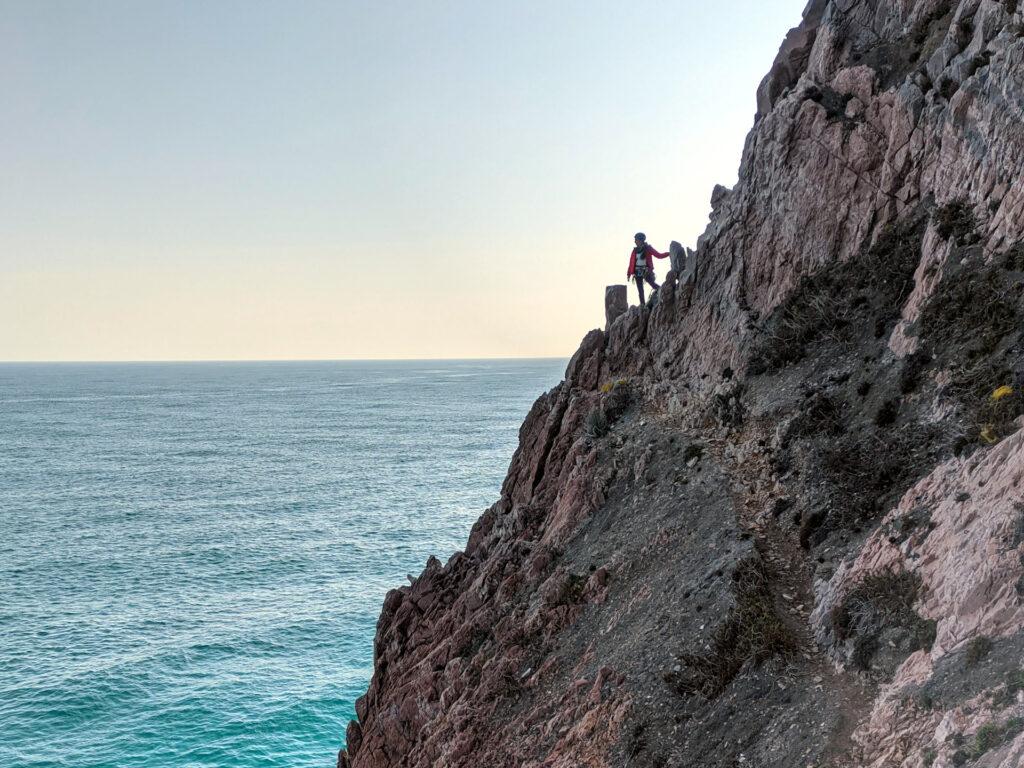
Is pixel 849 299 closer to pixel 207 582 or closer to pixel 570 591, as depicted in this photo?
pixel 570 591

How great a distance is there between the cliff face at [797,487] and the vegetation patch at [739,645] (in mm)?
55

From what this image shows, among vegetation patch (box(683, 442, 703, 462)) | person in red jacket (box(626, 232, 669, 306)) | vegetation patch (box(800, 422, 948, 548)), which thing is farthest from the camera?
person in red jacket (box(626, 232, 669, 306))

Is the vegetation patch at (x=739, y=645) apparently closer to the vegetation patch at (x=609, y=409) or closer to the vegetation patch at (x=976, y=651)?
the vegetation patch at (x=976, y=651)

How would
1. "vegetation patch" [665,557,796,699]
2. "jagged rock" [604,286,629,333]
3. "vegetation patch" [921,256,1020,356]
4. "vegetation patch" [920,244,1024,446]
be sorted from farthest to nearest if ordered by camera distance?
"jagged rock" [604,286,629,333] < "vegetation patch" [921,256,1020,356] < "vegetation patch" [920,244,1024,446] < "vegetation patch" [665,557,796,699]

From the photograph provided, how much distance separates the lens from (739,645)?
1595 cm

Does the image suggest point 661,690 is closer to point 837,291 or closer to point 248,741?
point 837,291

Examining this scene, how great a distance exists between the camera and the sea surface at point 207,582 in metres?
39.6

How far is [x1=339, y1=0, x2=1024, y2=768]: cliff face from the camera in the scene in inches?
531

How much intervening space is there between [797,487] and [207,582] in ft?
170

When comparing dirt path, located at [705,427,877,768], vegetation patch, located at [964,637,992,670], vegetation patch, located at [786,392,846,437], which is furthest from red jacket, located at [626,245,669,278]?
vegetation patch, located at [964,637,992,670]

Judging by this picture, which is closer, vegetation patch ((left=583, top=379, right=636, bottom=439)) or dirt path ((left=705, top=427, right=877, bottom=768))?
dirt path ((left=705, top=427, right=877, bottom=768))

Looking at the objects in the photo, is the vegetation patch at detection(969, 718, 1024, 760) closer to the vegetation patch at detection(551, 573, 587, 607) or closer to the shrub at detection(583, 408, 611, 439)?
the vegetation patch at detection(551, 573, 587, 607)

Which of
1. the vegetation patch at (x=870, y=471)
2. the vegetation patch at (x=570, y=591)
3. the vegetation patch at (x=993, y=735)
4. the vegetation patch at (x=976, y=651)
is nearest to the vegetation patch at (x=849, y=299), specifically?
the vegetation patch at (x=870, y=471)

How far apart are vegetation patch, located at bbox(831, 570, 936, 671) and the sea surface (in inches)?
1238
